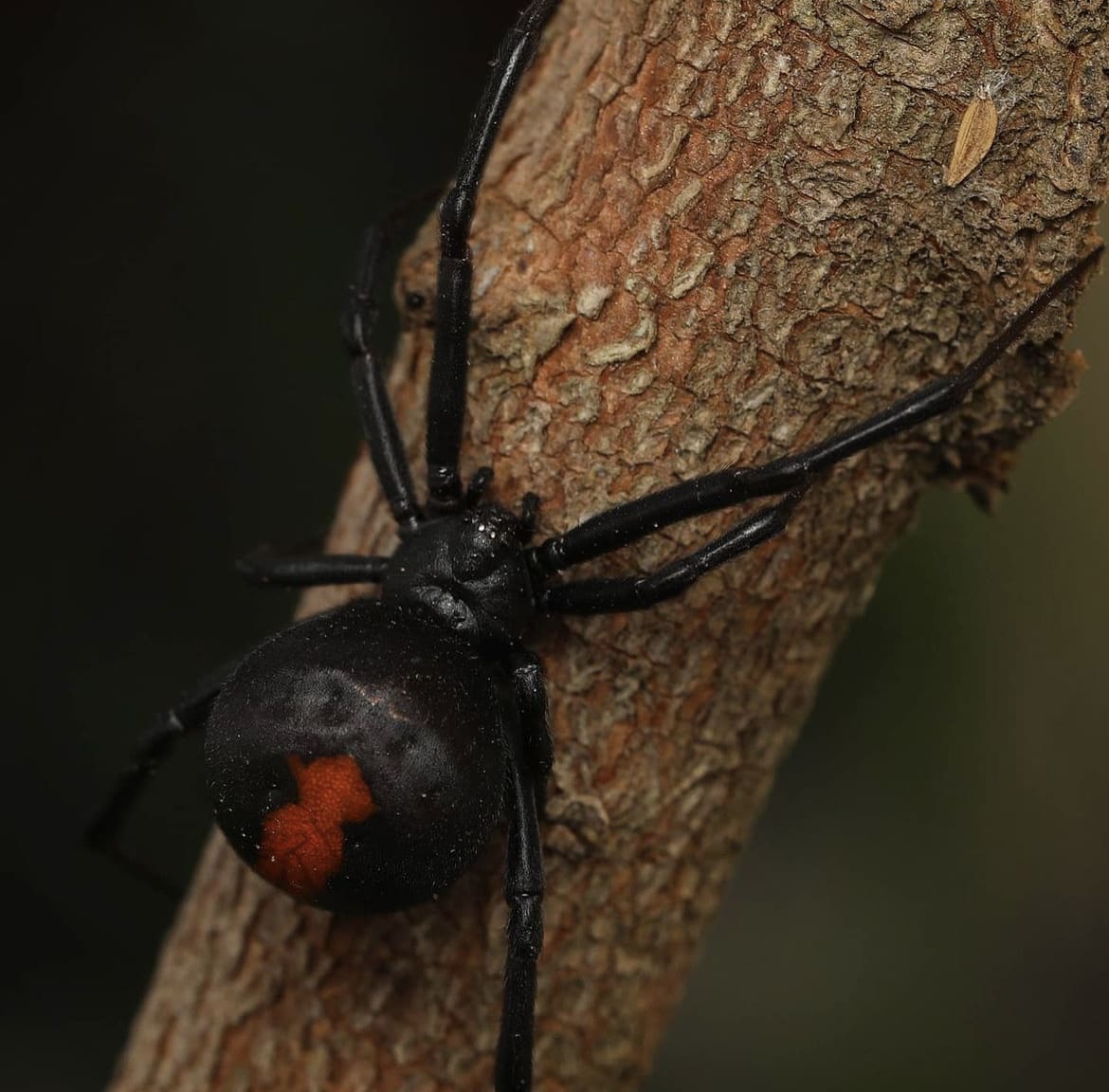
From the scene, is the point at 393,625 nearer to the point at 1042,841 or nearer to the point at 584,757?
the point at 584,757

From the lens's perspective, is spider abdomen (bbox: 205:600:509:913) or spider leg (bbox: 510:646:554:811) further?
spider leg (bbox: 510:646:554:811)

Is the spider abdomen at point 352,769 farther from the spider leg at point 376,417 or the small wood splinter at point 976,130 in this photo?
the small wood splinter at point 976,130

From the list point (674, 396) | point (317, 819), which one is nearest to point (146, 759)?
point (317, 819)

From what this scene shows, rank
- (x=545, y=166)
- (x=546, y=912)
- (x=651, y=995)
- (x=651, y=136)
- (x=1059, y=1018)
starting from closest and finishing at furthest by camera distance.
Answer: (x=651, y=136), (x=545, y=166), (x=546, y=912), (x=651, y=995), (x=1059, y=1018)

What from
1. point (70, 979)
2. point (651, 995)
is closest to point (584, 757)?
point (651, 995)

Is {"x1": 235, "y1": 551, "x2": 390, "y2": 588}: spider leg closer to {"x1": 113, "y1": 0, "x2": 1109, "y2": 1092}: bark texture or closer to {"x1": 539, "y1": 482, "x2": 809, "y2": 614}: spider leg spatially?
{"x1": 113, "y1": 0, "x2": 1109, "y2": 1092}: bark texture

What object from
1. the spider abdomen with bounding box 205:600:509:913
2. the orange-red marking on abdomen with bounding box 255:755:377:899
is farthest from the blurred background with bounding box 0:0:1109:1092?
the orange-red marking on abdomen with bounding box 255:755:377:899
